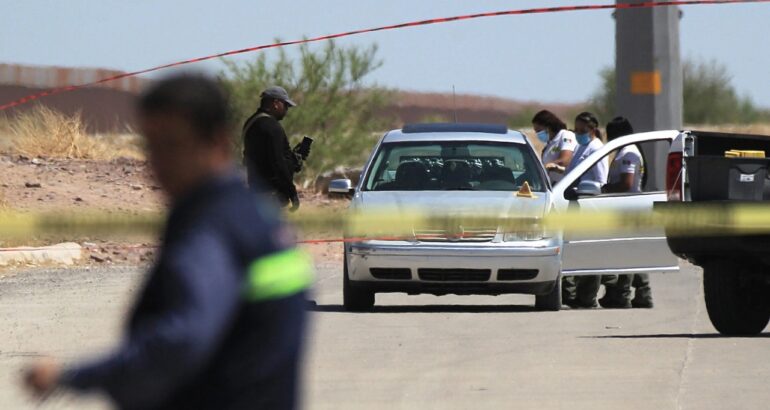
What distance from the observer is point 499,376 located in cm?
1047

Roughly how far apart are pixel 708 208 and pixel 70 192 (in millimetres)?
16985

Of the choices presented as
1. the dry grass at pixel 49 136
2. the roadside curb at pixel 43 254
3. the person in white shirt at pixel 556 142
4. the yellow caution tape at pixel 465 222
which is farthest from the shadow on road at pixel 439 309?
the dry grass at pixel 49 136

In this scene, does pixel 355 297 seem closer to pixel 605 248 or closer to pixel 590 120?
pixel 605 248

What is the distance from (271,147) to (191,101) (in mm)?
10723

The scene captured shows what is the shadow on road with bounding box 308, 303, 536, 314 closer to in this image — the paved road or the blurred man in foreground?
the paved road

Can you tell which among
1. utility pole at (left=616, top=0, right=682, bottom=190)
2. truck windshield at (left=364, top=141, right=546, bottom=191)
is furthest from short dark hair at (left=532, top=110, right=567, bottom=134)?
utility pole at (left=616, top=0, right=682, bottom=190)

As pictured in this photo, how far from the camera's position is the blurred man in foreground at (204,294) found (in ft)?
12.8

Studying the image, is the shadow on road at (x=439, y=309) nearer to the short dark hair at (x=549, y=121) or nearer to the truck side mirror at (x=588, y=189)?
the truck side mirror at (x=588, y=189)

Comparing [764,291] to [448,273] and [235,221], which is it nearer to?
[448,273]

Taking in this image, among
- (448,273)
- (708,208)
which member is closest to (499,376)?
(708,208)

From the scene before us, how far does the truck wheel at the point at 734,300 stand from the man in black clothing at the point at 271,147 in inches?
145

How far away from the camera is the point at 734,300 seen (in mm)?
12453

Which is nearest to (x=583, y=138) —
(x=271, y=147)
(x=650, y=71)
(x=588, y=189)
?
(x=588, y=189)

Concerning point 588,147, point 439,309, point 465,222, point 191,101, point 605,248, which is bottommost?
point 439,309
